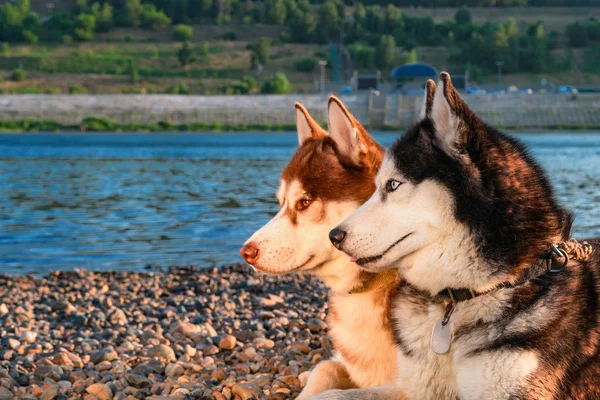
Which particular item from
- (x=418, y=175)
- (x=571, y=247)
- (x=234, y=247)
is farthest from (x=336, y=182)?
(x=234, y=247)

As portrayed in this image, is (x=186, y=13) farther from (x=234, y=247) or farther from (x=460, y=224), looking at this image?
(x=460, y=224)

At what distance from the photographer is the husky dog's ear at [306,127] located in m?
4.46

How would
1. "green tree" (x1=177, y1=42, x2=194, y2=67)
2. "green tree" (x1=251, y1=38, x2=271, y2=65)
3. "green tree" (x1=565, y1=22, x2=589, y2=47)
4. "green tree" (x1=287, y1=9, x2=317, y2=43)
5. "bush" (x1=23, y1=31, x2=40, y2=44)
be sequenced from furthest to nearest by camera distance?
"bush" (x1=23, y1=31, x2=40, y2=44) < "green tree" (x1=287, y1=9, x2=317, y2=43) < "green tree" (x1=565, y1=22, x2=589, y2=47) < "green tree" (x1=251, y1=38, x2=271, y2=65) < "green tree" (x1=177, y1=42, x2=194, y2=67)

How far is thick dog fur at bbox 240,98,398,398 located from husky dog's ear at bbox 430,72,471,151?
0.86 metres

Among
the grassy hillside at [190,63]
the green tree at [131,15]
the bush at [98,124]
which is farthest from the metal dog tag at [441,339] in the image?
the green tree at [131,15]

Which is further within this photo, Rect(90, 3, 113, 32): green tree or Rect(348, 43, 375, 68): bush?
Rect(90, 3, 113, 32): green tree

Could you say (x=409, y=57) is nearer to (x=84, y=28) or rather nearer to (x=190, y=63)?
(x=190, y=63)

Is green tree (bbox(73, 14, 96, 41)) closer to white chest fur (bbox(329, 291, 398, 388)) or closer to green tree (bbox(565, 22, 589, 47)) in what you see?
green tree (bbox(565, 22, 589, 47))

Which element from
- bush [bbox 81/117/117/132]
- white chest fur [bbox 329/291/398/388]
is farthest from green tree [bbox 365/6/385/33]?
white chest fur [bbox 329/291/398/388]

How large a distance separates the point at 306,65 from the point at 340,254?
110276 millimetres

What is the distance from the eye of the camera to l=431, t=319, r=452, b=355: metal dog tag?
3.19m

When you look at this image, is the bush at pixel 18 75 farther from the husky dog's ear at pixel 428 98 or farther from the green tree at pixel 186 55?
the husky dog's ear at pixel 428 98

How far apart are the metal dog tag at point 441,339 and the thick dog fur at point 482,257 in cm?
3

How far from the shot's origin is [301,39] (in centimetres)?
12781
